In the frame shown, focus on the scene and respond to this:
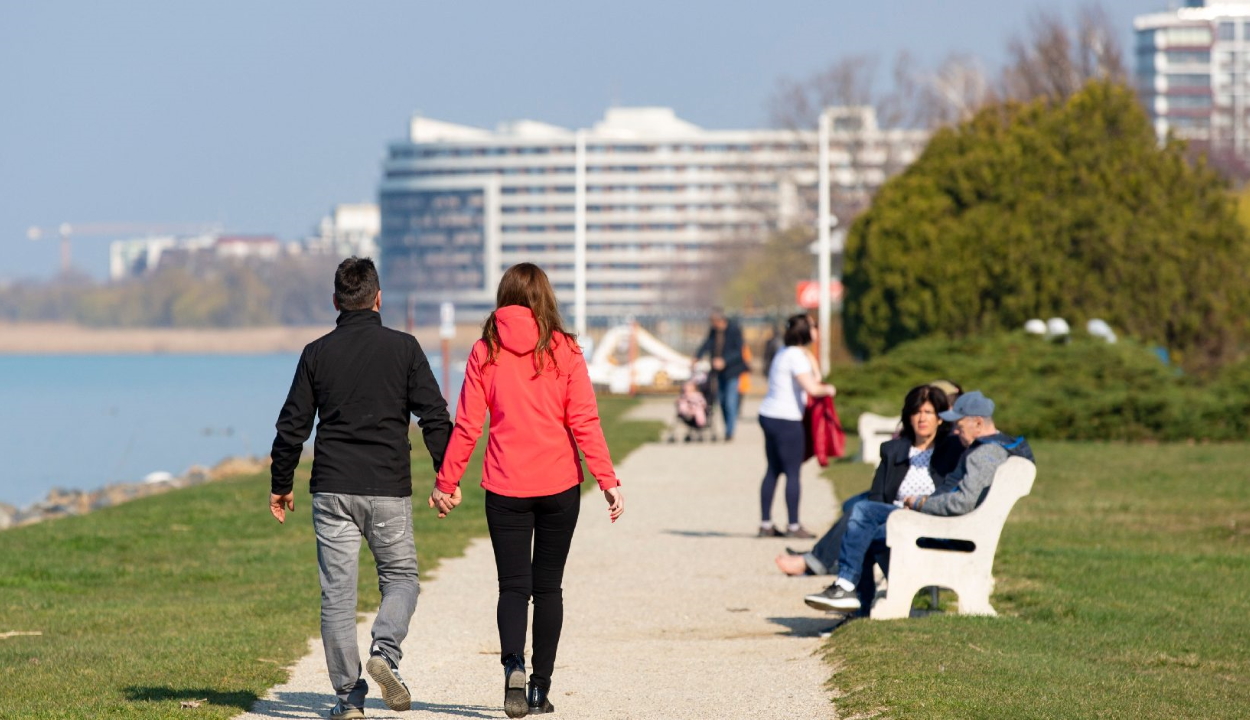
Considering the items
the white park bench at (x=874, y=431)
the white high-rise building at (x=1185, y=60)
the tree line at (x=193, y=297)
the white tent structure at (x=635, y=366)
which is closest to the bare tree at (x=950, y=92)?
the white tent structure at (x=635, y=366)

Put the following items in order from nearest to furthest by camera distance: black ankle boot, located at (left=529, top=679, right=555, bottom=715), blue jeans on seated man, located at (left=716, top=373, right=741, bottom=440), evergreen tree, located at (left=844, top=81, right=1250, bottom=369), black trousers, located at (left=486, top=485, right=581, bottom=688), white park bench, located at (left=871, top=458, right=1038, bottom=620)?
black trousers, located at (left=486, top=485, right=581, bottom=688) → black ankle boot, located at (left=529, top=679, right=555, bottom=715) → white park bench, located at (left=871, top=458, right=1038, bottom=620) → blue jeans on seated man, located at (left=716, top=373, right=741, bottom=440) → evergreen tree, located at (left=844, top=81, right=1250, bottom=369)

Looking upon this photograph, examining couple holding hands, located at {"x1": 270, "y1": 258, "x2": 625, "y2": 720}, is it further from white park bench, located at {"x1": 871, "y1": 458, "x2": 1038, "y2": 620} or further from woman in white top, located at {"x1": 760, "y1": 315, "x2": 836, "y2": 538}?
woman in white top, located at {"x1": 760, "y1": 315, "x2": 836, "y2": 538}

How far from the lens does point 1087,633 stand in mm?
8805

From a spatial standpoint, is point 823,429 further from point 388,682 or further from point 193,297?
point 193,297

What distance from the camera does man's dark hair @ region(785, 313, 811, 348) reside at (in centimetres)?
1286

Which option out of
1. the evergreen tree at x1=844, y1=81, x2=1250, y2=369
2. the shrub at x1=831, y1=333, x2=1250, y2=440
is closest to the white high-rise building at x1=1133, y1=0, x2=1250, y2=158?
the evergreen tree at x1=844, y1=81, x2=1250, y2=369

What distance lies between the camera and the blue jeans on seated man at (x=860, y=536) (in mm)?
9023

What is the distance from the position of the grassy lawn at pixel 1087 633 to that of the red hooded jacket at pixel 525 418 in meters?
1.50

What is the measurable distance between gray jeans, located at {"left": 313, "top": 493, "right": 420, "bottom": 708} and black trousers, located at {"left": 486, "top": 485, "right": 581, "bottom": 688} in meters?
0.36

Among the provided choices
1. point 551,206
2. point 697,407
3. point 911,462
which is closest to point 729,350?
point 697,407

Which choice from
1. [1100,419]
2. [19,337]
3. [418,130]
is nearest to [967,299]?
[1100,419]

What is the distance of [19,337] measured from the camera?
Result: 170500 millimetres

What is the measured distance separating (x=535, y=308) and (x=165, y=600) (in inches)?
200

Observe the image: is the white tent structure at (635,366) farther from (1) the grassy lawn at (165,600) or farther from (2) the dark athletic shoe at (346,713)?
(2) the dark athletic shoe at (346,713)
